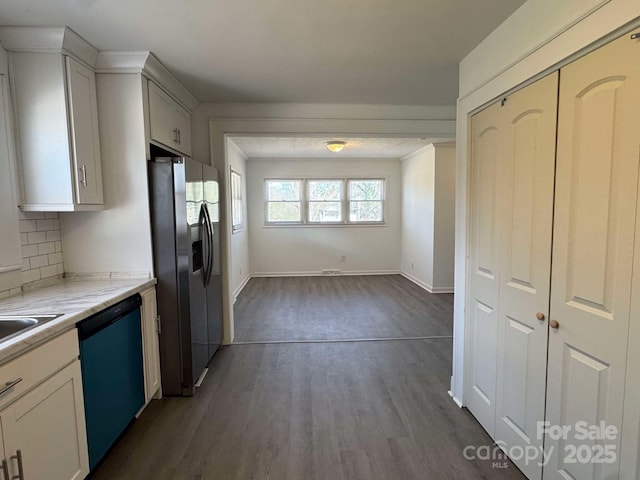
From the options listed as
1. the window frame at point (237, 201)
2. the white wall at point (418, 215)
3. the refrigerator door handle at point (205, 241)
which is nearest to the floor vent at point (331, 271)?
the white wall at point (418, 215)

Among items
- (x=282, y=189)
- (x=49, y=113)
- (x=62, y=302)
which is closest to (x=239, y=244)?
(x=282, y=189)

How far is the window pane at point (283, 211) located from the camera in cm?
695

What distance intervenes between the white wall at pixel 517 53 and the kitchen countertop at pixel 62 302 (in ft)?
7.43

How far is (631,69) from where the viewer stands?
3.90 feet

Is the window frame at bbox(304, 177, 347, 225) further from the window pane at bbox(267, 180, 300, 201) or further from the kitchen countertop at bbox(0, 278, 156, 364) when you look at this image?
the kitchen countertop at bbox(0, 278, 156, 364)

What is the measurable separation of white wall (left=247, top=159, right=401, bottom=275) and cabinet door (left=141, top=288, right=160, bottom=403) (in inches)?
178

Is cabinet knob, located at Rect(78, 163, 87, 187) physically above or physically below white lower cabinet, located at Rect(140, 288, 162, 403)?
above

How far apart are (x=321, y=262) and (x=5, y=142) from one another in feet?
18.2

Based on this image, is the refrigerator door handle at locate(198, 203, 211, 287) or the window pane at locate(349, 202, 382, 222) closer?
the refrigerator door handle at locate(198, 203, 211, 287)

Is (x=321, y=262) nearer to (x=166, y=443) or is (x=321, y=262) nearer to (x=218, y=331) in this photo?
(x=218, y=331)

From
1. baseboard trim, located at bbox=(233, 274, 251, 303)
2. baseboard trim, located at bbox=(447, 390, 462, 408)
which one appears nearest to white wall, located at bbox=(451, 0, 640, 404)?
baseboard trim, located at bbox=(447, 390, 462, 408)

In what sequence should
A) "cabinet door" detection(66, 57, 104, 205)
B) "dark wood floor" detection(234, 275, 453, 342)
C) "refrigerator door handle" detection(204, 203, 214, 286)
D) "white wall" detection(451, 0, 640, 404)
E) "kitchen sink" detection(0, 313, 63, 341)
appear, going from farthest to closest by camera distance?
"dark wood floor" detection(234, 275, 453, 342) → "refrigerator door handle" detection(204, 203, 214, 286) → "cabinet door" detection(66, 57, 104, 205) → "kitchen sink" detection(0, 313, 63, 341) → "white wall" detection(451, 0, 640, 404)

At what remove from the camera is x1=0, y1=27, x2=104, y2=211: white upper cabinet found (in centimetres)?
197

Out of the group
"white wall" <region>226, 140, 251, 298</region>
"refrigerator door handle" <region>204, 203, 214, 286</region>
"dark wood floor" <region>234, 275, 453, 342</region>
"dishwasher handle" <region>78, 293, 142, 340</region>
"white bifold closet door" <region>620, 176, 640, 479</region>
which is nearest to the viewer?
"white bifold closet door" <region>620, 176, 640, 479</region>
